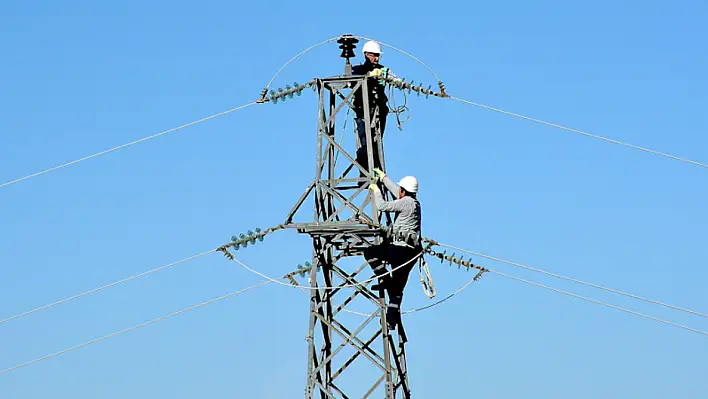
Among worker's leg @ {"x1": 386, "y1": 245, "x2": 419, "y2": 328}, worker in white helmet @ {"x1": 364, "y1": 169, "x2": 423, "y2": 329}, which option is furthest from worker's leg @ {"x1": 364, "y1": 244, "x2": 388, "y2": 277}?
worker's leg @ {"x1": 386, "y1": 245, "x2": 419, "y2": 328}

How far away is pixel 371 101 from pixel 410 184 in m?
2.74

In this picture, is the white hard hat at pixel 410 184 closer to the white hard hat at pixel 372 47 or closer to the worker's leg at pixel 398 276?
the worker's leg at pixel 398 276

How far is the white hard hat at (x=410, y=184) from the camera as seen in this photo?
43.6 metres

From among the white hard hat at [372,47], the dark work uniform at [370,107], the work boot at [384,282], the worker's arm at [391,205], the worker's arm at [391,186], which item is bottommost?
the work boot at [384,282]

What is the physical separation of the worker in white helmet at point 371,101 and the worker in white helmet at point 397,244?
50.4 inches

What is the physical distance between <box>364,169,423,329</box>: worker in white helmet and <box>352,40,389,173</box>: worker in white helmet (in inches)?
50.4

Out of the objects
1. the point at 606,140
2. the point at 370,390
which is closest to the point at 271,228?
the point at 370,390

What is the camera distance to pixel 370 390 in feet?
145

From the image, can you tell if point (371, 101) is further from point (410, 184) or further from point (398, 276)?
point (398, 276)

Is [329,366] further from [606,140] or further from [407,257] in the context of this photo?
[606,140]

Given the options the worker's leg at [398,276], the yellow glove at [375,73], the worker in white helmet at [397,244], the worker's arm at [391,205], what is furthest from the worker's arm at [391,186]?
the yellow glove at [375,73]

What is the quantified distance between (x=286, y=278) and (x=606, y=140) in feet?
26.6

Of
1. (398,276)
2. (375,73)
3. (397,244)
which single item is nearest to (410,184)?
(397,244)

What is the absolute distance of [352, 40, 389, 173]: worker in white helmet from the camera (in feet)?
→ 148
